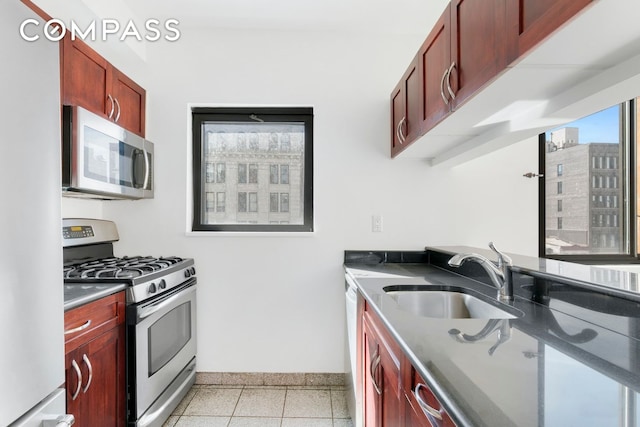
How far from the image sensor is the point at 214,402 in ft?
7.36

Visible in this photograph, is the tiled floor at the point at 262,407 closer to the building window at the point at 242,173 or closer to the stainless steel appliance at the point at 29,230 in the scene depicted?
the stainless steel appliance at the point at 29,230

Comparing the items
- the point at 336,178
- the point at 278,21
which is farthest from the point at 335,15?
the point at 336,178

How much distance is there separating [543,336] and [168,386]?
1.92m

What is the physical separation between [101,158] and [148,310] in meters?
0.84

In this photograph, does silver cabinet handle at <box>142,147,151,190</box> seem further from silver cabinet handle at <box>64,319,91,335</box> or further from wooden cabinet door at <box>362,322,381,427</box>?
wooden cabinet door at <box>362,322,381,427</box>

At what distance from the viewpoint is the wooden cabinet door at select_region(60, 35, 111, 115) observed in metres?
1.67

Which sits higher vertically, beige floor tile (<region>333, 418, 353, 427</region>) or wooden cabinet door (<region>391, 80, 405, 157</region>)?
wooden cabinet door (<region>391, 80, 405, 157</region>)

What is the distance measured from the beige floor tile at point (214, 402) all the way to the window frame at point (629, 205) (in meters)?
2.33

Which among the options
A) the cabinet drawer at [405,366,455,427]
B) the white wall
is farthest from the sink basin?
the white wall

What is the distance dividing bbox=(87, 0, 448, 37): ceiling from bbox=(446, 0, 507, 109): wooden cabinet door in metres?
1.05

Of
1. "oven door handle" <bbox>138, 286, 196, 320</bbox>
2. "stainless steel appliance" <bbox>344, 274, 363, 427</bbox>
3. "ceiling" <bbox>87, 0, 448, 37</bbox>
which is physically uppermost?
"ceiling" <bbox>87, 0, 448, 37</bbox>

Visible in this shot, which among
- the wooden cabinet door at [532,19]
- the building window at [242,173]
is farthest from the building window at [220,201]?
the wooden cabinet door at [532,19]

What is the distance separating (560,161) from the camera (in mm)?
2486

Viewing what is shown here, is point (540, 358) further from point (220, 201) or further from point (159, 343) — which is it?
point (220, 201)
